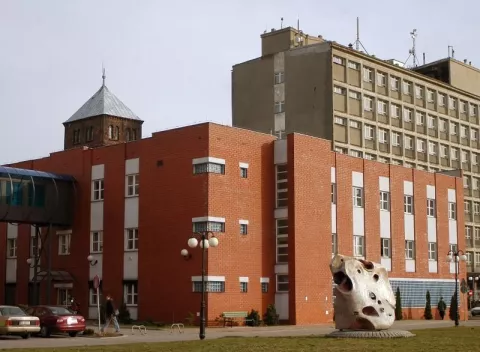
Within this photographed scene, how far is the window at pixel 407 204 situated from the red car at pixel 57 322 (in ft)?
106

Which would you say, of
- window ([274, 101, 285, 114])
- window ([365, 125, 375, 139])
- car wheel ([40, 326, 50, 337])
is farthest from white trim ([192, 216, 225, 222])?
window ([365, 125, 375, 139])

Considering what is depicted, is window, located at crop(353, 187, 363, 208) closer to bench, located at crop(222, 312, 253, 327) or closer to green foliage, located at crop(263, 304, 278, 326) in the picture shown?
green foliage, located at crop(263, 304, 278, 326)

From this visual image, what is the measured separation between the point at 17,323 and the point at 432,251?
3857cm

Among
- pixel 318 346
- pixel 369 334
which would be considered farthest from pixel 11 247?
pixel 318 346

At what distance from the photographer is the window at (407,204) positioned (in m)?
62.2

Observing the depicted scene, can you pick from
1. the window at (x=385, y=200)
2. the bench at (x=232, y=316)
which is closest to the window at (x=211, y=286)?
the bench at (x=232, y=316)

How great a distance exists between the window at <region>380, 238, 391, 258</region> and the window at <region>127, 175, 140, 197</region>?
1883 cm

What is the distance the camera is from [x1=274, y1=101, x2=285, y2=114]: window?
7769 cm

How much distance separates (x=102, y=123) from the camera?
9106 cm

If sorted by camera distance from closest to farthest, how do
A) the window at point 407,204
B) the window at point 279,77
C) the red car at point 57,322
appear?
the red car at point 57,322, the window at point 407,204, the window at point 279,77

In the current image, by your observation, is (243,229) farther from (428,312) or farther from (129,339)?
(428,312)

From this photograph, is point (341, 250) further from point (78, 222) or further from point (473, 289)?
point (473, 289)

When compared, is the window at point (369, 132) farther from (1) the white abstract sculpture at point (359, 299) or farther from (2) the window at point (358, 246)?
(1) the white abstract sculpture at point (359, 299)

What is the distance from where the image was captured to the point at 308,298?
50.6m
